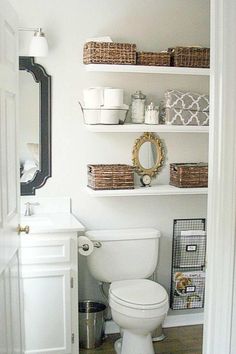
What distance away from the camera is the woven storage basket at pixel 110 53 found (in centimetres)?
300

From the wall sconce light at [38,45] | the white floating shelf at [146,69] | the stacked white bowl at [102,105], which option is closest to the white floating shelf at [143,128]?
the stacked white bowl at [102,105]

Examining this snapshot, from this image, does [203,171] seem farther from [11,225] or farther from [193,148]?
[11,225]

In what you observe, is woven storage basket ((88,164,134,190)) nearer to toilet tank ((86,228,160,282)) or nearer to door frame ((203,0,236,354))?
toilet tank ((86,228,160,282))

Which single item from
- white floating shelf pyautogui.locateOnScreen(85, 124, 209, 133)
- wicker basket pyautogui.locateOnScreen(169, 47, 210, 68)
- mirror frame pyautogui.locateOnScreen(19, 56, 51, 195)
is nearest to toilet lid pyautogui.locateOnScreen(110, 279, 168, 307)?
mirror frame pyautogui.locateOnScreen(19, 56, 51, 195)

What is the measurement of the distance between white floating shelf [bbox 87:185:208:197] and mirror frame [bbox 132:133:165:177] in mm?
155

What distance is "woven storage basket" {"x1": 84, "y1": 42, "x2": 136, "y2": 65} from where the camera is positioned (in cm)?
300

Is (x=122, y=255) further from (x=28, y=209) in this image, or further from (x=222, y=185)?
(x=222, y=185)

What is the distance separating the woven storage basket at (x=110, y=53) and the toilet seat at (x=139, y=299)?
1.46m

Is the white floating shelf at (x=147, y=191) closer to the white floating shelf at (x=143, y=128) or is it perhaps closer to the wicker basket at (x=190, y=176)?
the wicker basket at (x=190, y=176)

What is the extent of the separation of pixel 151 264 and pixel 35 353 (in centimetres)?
97

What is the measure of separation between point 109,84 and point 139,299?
1496 mm

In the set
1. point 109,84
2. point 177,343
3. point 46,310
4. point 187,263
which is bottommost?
point 177,343

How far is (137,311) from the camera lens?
2689 millimetres

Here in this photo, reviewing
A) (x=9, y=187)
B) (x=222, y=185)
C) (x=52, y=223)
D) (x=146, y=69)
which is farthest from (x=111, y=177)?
(x=222, y=185)
